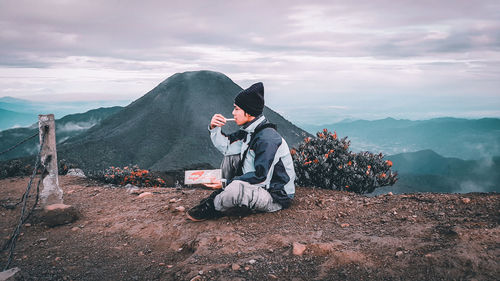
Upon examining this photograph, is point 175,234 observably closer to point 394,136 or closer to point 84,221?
point 84,221

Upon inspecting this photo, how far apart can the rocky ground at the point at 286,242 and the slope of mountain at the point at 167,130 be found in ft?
30.7

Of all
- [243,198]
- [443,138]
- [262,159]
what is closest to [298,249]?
[243,198]

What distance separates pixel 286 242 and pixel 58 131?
113ft

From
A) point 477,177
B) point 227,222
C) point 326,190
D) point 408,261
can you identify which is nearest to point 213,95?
point 326,190

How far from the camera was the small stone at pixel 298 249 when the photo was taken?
145 inches

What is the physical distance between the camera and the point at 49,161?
551 centimetres

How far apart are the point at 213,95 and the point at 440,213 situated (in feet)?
69.2

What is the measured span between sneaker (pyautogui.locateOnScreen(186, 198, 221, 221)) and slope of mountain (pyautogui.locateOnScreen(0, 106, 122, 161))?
78.1ft

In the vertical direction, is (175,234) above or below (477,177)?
above

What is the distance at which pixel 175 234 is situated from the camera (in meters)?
4.64

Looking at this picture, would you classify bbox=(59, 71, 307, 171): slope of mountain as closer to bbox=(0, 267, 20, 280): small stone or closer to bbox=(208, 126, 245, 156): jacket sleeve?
bbox=(208, 126, 245, 156): jacket sleeve

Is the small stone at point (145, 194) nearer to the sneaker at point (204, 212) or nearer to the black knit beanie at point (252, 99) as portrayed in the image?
the sneaker at point (204, 212)

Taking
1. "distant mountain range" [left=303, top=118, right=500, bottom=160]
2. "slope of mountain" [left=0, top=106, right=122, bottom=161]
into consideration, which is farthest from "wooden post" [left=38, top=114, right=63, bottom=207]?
"distant mountain range" [left=303, top=118, right=500, bottom=160]

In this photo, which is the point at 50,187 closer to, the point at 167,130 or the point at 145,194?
the point at 145,194
